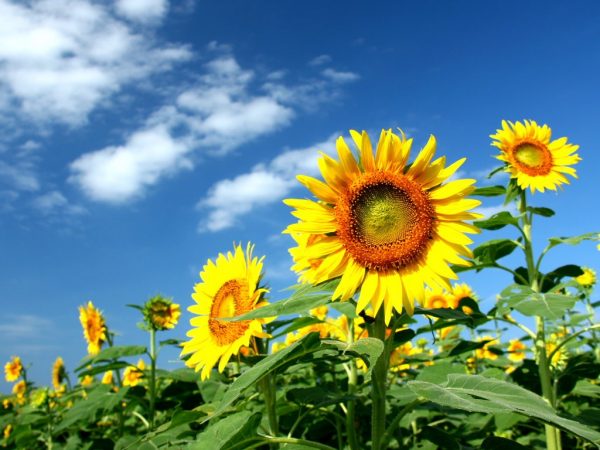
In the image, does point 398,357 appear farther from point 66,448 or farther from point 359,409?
point 66,448

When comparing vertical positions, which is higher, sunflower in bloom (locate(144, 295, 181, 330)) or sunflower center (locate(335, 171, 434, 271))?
sunflower in bloom (locate(144, 295, 181, 330))

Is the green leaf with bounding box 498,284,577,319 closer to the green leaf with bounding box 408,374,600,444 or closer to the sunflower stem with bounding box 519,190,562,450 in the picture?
the sunflower stem with bounding box 519,190,562,450

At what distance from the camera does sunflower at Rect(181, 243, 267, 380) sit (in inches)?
118

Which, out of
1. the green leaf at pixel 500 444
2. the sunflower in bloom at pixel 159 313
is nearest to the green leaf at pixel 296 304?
the green leaf at pixel 500 444

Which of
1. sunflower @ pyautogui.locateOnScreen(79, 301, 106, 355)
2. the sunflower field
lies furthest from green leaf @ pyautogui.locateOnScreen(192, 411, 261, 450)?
sunflower @ pyautogui.locateOnScreen(79, 301, 106, 355)

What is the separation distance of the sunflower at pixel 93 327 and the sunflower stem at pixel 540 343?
4.01 meters

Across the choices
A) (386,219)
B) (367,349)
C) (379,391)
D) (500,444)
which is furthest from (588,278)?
(367,349)

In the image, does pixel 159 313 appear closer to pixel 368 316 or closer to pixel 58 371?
pixel 368 316

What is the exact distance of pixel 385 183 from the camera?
246cm

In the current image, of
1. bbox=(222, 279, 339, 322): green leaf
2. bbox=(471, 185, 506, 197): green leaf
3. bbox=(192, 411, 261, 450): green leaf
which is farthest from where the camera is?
bbox=(471, 185, 506, 197): green leaf

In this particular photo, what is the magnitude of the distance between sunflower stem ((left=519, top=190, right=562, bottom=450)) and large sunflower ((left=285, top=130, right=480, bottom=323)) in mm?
1309

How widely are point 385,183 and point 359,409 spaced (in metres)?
1.87

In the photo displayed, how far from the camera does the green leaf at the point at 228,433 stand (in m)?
2.22

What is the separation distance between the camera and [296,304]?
83.5 inches
